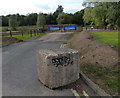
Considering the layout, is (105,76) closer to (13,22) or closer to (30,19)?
(13,22)

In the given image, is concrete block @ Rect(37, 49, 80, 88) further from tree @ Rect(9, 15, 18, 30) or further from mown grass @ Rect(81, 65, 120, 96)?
tree @ Rect(9, 15, 18, 30)

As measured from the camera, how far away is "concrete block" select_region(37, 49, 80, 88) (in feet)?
14.6

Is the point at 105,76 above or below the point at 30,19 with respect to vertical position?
below

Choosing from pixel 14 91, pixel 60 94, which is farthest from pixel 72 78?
pixel 14 91

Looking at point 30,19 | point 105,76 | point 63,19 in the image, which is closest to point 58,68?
point 105,76

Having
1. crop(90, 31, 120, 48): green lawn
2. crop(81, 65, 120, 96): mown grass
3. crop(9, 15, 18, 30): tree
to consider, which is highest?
crop(9, 15, 18, 30): tree

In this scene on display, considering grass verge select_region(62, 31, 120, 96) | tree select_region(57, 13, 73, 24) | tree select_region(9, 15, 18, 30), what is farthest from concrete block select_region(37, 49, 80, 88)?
tree select_region(57, 13, 73, 24)

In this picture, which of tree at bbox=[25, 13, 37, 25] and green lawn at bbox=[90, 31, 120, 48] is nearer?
green lawn at bbox=[90, 31, 120, 48]

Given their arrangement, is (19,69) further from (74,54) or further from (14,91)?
(74,54)

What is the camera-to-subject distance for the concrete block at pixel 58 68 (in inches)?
175

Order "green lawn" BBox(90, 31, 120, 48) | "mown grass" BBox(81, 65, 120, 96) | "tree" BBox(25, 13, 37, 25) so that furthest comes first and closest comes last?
"tree" BBox(25, 13, 37, 25)
"green lawn" BBox(90, 31, 120, 48)
"mown grass" BBox(81, 65, 120, 96)

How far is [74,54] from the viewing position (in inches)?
190

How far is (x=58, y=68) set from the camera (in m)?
4.51

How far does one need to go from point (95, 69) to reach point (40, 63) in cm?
273
